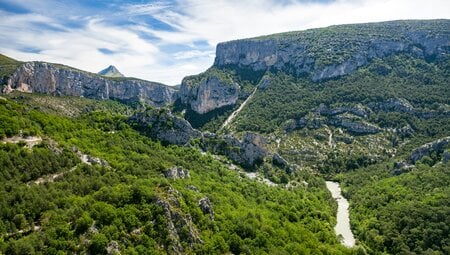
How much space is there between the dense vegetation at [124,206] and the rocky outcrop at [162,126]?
47.0 feet

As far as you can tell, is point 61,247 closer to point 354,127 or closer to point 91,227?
point 91,227

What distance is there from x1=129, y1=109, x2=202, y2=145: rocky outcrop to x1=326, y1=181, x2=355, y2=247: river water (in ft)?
170

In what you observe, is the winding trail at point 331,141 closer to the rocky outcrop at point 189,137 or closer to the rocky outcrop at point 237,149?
the rocky outcrop at point 189,137

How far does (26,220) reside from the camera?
51.4 meters

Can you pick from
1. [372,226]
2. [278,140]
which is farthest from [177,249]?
[278,140]

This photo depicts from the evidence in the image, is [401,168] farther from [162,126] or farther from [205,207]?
[205,207]

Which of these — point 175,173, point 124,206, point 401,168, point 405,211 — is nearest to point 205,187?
point 175,173

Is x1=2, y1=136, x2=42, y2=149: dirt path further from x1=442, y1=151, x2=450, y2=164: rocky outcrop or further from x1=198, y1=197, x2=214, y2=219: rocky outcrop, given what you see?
x1=442, y1=151, x2=450, y2=164: rocky outcrop

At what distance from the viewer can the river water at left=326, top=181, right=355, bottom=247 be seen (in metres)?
97.9

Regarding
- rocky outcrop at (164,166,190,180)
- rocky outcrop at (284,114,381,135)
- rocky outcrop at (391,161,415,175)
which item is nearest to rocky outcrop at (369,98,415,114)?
rocky outcrop at (284,114,381,135)

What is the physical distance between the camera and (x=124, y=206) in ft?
195

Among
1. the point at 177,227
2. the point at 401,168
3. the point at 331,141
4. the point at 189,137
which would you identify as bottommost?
the point at 401,168

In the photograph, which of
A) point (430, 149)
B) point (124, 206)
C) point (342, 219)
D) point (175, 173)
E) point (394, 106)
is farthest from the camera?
point (394, 106)

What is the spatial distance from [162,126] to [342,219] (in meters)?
60.6
